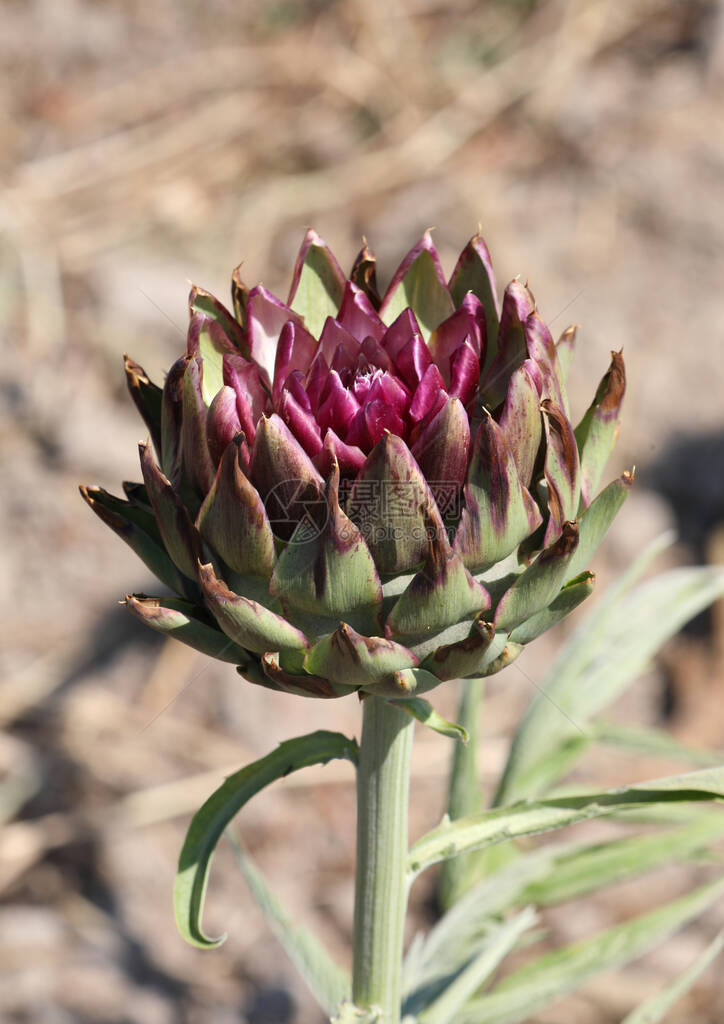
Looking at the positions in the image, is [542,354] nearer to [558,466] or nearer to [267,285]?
[558,466]

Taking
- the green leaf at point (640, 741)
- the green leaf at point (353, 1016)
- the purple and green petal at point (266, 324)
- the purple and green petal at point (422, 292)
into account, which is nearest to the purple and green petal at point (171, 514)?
the purple and green petal at point (266, 324)

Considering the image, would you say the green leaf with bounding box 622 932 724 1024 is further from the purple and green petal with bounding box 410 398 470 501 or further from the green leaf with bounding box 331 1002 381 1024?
the purple and green petal with bounding box 410 398 470 501

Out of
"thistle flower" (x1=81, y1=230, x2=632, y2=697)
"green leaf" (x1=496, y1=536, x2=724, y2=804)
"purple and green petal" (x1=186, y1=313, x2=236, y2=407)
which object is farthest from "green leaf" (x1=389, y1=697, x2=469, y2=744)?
"green leaf" (x1=496, y1=536, x2=724, y2=804)

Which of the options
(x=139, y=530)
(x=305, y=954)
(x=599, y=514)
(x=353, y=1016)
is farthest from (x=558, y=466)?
(x=305, y=954)

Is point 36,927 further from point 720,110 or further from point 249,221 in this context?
point 720,110

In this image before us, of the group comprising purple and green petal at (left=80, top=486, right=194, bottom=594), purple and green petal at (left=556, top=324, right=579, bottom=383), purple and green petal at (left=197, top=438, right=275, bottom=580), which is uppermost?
purple and green petal at (left=556, top=324, right=579, bottom=383)

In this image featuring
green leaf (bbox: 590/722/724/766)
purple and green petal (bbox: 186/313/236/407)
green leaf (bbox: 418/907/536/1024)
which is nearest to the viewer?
purple and green petal (bbox: 186/313/236/407)

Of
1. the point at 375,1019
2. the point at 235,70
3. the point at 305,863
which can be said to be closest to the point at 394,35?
the point at 235,70
